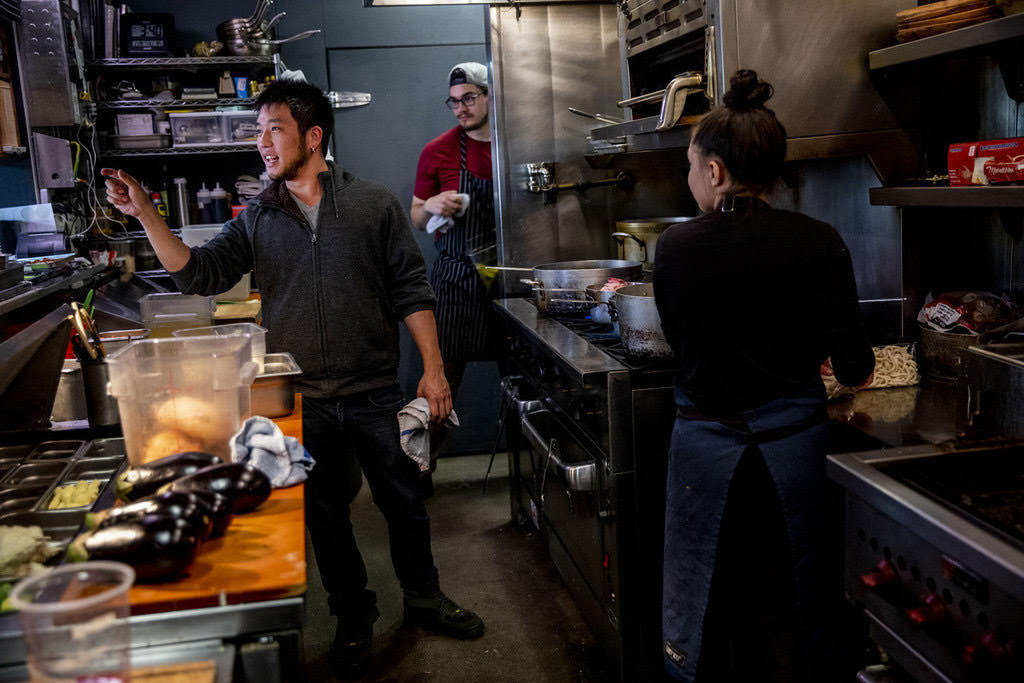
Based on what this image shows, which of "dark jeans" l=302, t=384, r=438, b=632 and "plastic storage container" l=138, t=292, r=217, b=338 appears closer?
"dark jeans" l=302, t=384, r=438, b=632

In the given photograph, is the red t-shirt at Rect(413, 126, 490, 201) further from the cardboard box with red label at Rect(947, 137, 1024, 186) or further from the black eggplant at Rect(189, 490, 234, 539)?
the black eggplant at Rect(189, 490, 234, 539)

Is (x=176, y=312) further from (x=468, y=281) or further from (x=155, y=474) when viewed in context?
(x=155, y=474)

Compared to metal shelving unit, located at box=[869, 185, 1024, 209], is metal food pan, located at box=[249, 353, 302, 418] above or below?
below

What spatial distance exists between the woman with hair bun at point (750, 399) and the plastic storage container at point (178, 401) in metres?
1.01

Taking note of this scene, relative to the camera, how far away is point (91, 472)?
2.07 meters

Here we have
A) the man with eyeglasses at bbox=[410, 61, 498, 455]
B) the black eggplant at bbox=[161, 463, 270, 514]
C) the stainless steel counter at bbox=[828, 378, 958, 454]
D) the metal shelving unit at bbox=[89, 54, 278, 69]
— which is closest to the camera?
the black eggplant at bbox=[161, 463, 270, 514]

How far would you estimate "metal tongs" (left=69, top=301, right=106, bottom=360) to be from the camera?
2.30 meters

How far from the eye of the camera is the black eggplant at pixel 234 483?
1.61 m

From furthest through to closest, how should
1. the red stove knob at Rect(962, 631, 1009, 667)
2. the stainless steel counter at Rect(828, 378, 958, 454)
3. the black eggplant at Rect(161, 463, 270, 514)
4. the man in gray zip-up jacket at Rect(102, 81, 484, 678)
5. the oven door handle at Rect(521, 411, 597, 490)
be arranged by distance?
the man in gray zip-up jacket at Rect(102, 81, 484, 678)
the oven door handle at Rect(521, 411, 597, 490)
the stainless steel counter at Rect(828, 378, 958, 454)
the black eggplant at Rect(161, 463, 270, 514)
the red stove knob at Rect(962, 631, 1009, 667)

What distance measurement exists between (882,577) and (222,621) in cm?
121

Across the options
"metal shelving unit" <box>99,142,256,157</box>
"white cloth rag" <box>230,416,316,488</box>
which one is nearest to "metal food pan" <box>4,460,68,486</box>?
"white cloth rag" <box>230,416,316,488</box>

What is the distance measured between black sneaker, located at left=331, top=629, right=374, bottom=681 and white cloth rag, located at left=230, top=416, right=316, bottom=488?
1.34 m

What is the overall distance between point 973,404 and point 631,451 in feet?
2.84

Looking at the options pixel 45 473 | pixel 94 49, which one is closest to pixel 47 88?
pixel 94 49
